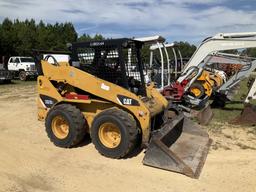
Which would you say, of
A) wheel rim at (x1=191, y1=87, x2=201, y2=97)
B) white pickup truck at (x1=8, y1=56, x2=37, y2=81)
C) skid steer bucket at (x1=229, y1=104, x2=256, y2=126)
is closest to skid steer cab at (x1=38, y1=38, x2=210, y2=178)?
skid steer bucket at (x1=229, y1=104, x2=256, y2=126)

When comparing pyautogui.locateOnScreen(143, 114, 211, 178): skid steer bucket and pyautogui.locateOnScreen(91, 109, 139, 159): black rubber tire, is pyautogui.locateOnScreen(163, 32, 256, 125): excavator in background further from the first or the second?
pyautogui.locateOnScreen(91, 109, 139, 159): black rubber tire

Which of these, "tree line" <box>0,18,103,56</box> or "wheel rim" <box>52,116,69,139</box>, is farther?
"tree line" <box>0,18,103,56</box>

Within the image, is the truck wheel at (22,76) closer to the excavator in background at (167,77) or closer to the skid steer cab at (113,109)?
the excavator in background at (167,77)

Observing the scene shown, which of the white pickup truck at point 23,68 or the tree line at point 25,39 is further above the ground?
the tree line at point 25,39

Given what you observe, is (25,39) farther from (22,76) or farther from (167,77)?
(167,77)

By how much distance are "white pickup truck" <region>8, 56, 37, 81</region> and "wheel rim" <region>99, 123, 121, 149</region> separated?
879 inches

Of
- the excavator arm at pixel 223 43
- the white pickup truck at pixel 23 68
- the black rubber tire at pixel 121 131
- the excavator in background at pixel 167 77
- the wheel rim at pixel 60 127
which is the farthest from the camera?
the white pickup truck at pixel 23 68

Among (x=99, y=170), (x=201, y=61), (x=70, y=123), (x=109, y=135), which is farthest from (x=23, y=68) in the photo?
(x=99, y=170)

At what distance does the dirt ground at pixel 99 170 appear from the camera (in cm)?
586

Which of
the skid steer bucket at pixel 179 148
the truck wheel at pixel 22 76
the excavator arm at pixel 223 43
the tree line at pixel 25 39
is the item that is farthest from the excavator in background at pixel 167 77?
the tree line at pixel 25 39

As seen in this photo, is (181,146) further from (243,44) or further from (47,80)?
(243,44)

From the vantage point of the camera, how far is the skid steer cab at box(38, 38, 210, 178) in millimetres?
6934

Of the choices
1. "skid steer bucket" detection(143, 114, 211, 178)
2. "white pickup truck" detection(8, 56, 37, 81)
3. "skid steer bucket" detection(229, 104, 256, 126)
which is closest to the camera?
"skid steer bucket" detection(143, 114, 211, 178)

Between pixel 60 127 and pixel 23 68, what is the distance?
871 inches
